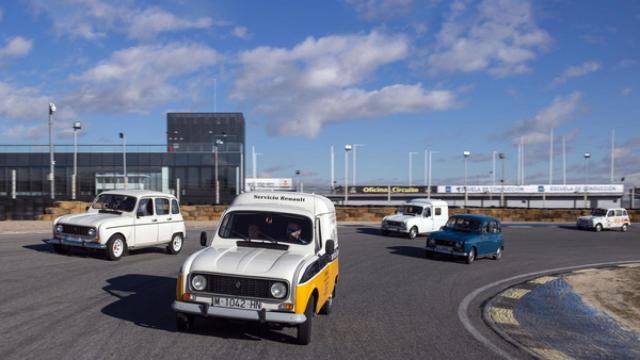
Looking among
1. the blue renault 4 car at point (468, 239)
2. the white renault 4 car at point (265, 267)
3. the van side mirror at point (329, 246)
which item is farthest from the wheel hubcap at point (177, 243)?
Result: the van side mirror at point (329, 246)

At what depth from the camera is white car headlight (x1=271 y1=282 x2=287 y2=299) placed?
686 centimetres

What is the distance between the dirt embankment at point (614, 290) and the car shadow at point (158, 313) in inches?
239

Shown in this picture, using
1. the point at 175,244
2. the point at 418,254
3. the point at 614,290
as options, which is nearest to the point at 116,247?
the point at 175,244

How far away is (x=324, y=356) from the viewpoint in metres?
6.61

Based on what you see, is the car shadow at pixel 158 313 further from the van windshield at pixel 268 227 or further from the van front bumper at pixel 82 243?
the van front bumper at pixel 82 243

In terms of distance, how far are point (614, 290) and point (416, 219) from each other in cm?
1418

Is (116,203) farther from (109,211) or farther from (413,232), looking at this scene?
(413,232)

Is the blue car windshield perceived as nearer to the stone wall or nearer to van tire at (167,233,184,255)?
van tire at (167,233,184,255)

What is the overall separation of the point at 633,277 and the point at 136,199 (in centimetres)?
1367

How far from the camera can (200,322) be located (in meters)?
7.91

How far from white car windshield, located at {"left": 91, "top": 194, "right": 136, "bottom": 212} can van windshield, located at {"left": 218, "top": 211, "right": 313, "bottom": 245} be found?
770 centimetres

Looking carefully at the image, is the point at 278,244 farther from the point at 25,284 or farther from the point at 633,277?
the point at 633,277

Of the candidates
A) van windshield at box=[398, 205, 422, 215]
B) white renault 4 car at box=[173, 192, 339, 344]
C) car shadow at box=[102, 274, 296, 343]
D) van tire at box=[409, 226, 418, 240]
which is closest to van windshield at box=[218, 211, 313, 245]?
white renault 4 car at box=[173, 192, 339, 344]

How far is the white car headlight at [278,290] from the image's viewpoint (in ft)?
22.5
